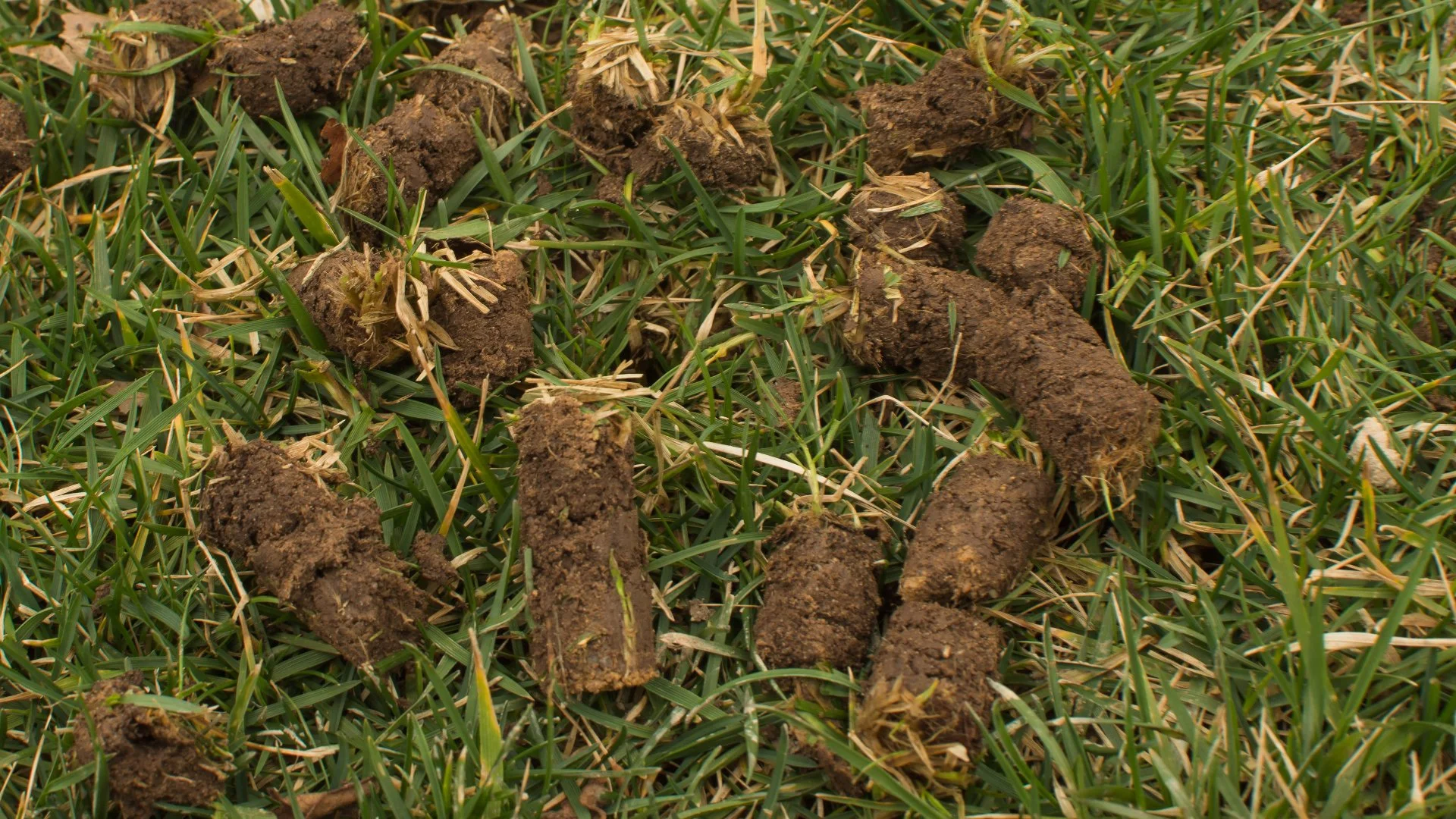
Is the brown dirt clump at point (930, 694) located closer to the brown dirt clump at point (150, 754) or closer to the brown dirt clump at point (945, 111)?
the brown dirt clump at point (945, 111)

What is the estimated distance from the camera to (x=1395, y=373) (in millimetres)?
2320

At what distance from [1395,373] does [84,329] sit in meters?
2.91

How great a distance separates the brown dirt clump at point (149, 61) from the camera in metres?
2.80

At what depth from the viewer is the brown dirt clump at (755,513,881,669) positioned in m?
2.13

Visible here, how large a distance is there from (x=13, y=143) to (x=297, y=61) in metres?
0.73

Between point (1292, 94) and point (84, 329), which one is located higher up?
point (1292, 94)

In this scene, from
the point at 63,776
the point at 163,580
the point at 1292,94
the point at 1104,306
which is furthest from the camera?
the point at 1292,94

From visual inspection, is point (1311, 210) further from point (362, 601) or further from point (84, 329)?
point (84, 329)

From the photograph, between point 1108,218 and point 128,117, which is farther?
point 128,117

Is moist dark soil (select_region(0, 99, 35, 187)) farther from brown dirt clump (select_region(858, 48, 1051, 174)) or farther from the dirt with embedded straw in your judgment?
the dirt with embedded straw

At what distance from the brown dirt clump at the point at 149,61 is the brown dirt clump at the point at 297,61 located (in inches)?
3.9

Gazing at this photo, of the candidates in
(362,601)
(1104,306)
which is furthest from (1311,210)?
(362,601)

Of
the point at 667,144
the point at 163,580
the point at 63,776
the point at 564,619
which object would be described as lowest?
the point at 63,776

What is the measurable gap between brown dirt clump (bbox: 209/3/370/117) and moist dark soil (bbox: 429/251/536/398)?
0.74 meters
